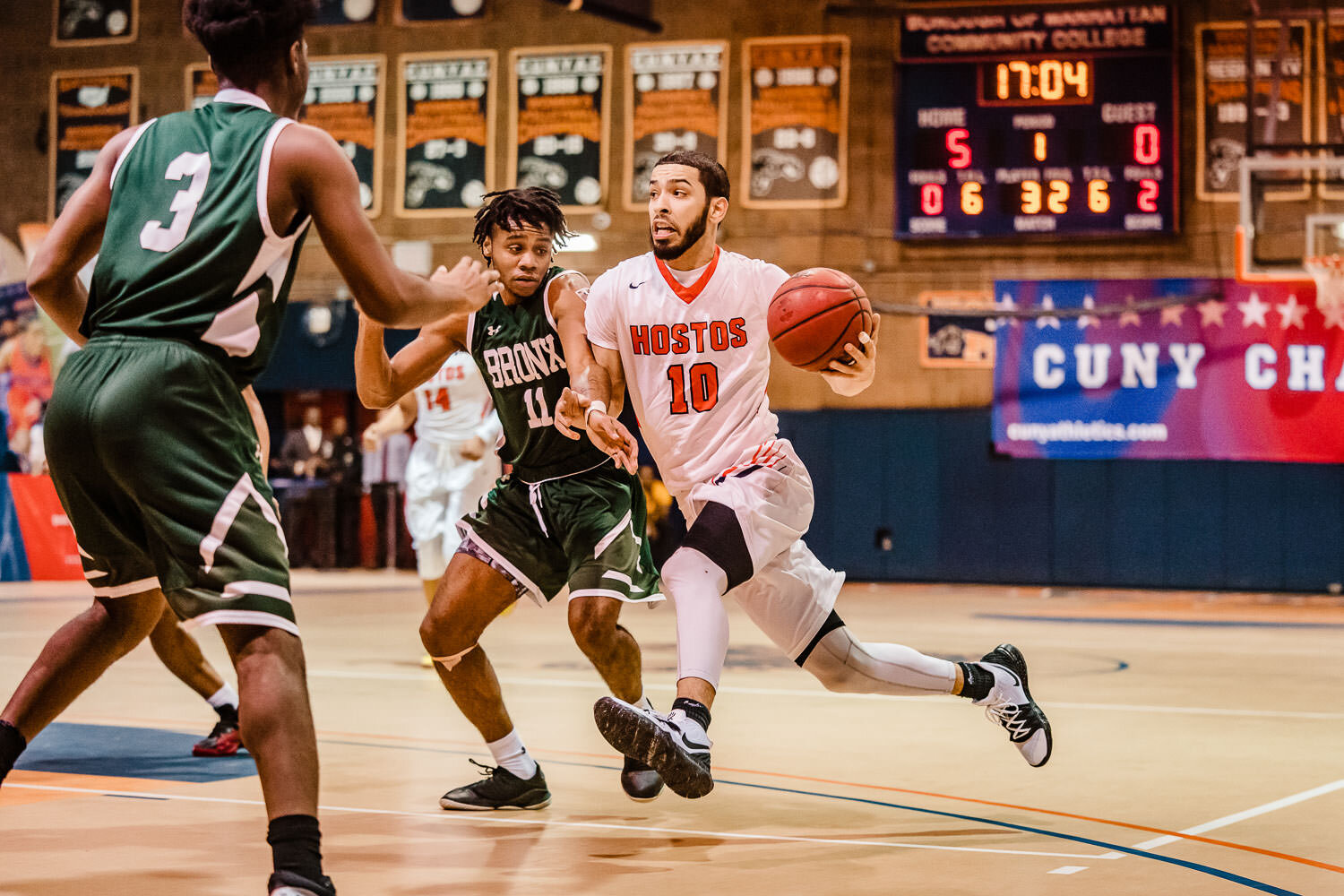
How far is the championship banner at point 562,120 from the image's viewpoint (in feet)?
63.8

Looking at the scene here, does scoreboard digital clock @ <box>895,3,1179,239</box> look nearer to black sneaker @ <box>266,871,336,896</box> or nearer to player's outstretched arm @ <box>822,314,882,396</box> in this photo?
player's outstretched arm @ <box>822,314,882,396</box>

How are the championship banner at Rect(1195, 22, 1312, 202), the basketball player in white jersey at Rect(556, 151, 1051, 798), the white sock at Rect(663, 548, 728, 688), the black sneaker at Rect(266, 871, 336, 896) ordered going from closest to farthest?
the black sneaker at Rect(266, 871, 336, 896) → the white sock at Rect(663, 548, 728, 688) → the basketball player in white jersey at Rect(556, 151, 1051, 798) → the championship banner at Rect(1195, 22, 1312, 202)

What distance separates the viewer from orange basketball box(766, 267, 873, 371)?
493 centimetres

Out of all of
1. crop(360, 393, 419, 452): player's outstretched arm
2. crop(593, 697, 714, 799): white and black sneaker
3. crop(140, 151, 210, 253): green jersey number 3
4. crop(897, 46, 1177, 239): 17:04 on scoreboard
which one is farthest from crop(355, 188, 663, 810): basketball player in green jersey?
crop(897, 46, 1177, 239): 17:04 on scoreboard

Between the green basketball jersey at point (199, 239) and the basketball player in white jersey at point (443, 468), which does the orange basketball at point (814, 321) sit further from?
the basketball player in white jersey at point (443, 468)

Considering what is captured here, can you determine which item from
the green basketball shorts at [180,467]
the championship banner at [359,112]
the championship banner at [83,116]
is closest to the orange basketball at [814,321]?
the green basketball shorts at [180,467]

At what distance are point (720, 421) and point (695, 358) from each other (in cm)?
20

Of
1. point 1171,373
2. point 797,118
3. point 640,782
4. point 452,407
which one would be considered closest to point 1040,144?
point 1171,373

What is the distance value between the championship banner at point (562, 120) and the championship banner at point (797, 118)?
175 centimetres

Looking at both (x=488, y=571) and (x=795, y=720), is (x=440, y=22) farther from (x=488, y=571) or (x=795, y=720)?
(x=488, y=571)

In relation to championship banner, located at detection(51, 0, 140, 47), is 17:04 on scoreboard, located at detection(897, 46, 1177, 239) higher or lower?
lower

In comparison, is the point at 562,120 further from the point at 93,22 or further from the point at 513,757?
the point at 513,757

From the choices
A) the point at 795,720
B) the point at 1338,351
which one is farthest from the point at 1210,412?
the point at 795,720

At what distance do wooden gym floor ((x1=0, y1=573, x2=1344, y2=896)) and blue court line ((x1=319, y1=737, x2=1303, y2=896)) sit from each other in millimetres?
13
